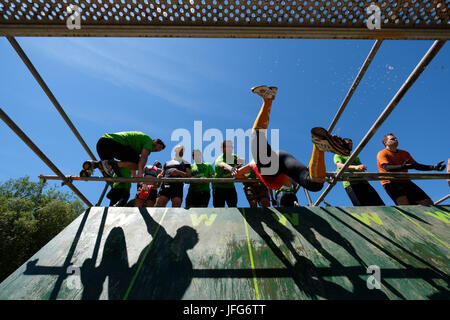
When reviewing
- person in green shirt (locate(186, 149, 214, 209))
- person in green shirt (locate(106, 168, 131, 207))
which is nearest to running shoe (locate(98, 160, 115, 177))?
person in green shirt (locate(106, 168, 131, 207))

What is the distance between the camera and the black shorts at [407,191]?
3520 millimetres

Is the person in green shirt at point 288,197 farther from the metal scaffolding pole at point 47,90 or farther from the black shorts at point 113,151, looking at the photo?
the metal scaffolding pole at point 47,90

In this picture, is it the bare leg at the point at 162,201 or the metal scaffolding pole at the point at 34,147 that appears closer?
the metal scaffolding pole at the point at 34,147

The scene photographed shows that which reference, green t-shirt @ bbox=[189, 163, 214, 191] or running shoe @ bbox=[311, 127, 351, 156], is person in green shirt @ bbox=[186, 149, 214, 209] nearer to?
green t-shirt @ bbox=[189, 163, 214, 191]

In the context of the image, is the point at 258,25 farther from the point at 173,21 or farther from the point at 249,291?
the point at 249,291

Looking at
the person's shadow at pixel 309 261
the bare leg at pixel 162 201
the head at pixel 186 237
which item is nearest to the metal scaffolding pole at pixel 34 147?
the bare leg at pixel 162 201

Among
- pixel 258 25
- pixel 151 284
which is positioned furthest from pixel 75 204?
pixel 258 25

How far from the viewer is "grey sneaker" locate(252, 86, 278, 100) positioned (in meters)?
2.40

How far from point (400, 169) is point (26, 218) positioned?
24.4 metres

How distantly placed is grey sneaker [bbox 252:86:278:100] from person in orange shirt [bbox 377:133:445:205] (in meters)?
2.82

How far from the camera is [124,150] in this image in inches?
139

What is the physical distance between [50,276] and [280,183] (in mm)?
2709

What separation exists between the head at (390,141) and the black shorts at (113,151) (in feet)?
16.6

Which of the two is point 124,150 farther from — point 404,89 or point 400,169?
point 400,169
